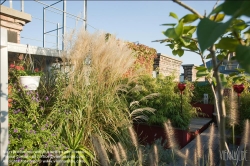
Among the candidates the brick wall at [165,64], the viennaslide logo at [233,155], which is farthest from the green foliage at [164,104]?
the brick wall at [165,64]

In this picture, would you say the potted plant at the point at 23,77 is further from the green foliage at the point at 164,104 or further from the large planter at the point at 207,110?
the large planter at the point at 207,110

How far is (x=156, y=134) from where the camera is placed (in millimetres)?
3498

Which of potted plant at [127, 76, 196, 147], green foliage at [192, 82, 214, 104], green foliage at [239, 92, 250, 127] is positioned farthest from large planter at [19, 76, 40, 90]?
green foliage at [192, 82, 214, 104]

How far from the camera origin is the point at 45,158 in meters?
2.36

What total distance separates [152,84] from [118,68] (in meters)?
1.03

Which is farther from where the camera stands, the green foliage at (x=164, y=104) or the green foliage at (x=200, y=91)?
the green foliage at (x=200, y=91)

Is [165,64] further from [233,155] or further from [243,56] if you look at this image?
[243,56]

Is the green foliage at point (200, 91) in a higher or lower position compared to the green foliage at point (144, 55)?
lower

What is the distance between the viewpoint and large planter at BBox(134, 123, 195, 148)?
336cm

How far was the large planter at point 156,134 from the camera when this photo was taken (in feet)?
11.0

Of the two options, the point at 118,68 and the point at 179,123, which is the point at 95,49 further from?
the point at 179,123

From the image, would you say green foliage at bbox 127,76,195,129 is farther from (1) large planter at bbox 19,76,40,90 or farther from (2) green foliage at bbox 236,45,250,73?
(2) green foliage at bbox 236,45,250,73

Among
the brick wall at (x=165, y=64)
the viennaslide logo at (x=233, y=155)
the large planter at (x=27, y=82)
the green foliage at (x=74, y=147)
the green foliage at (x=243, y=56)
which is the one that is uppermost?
Answer: the brick wall at (x=165, y=64)

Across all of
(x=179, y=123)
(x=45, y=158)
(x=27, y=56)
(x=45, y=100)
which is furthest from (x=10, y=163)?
(x=179, y=123)
